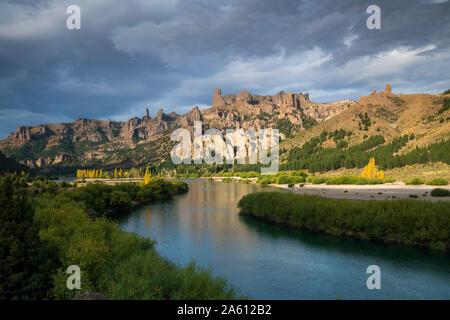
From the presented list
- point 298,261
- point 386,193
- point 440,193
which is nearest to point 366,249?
point 298,261

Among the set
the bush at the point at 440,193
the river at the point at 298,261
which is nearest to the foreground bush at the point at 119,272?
the river at the point at 298,261

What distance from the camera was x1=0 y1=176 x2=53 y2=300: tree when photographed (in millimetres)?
14188

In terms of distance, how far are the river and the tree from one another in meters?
14.6

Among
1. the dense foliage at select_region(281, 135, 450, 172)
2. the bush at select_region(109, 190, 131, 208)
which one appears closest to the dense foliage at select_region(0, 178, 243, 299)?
the bush at select_region(109, 190, 131, 208)

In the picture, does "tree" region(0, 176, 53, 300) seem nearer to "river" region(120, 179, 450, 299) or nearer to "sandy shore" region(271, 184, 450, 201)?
"river" region(120, 179, 450, 299)

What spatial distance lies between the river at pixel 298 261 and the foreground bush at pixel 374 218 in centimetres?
200

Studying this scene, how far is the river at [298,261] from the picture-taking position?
2262cm

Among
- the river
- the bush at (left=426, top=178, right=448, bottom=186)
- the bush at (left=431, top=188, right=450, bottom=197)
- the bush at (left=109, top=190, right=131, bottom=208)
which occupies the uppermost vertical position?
the bush at (left=426, top=178, right=448, bottom=186)

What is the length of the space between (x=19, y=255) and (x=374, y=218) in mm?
39137

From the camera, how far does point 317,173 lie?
479 feet

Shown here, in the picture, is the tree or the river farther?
the river

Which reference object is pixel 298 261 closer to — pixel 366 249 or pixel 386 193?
pixel 366 249

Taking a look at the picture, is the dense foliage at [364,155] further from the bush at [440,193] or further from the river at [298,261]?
the river at [298,261]
